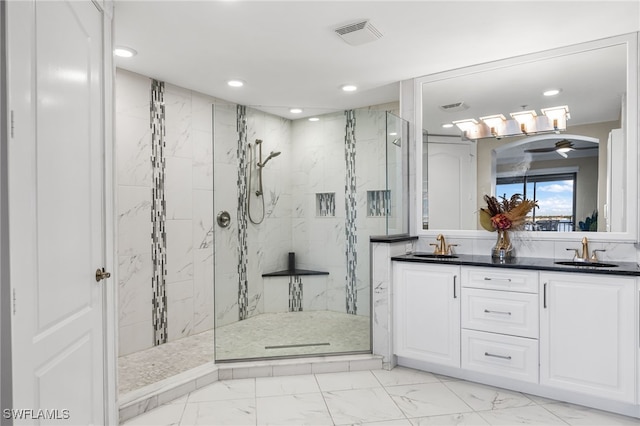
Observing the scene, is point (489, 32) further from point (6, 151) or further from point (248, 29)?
point (6, 151)

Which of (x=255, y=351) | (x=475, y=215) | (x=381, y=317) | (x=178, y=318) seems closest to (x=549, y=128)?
(x=475, y=215)

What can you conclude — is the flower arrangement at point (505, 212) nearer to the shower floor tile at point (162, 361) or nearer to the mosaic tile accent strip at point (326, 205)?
the mosaic tile accent strip at point (326, 205)

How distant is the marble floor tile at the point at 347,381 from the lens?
2.76 metres

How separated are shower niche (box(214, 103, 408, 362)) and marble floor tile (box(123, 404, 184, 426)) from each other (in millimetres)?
846

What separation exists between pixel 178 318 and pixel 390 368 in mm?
1949

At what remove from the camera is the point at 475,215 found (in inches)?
127

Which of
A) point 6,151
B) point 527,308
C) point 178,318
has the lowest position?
point 178,318

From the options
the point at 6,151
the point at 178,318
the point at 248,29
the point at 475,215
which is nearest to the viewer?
the point at 6,151

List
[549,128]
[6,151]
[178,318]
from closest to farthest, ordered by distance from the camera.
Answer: [6,151] < [549,128] < [178,318]

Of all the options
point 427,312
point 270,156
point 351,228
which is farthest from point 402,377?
point 270,156

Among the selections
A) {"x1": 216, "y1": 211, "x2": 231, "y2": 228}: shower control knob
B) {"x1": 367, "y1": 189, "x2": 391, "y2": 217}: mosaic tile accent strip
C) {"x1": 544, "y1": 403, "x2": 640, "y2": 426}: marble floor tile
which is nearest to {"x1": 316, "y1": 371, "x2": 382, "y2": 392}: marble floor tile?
{"x1": 544, "y1": 403, "x2": 640, "y2": 426}: marble floor tile

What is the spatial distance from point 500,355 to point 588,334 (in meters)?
0.54

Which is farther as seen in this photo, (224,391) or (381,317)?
(381,317)

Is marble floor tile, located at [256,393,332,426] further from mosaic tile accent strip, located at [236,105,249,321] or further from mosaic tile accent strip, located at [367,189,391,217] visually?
mosaic tile accent strip, located at [367,189,391,217]
